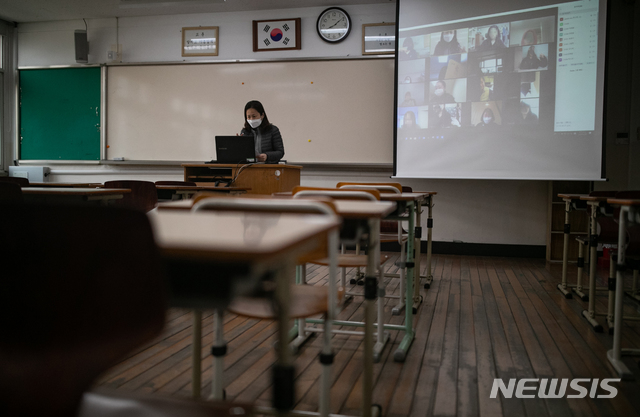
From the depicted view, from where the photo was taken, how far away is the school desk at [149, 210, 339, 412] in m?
0.60

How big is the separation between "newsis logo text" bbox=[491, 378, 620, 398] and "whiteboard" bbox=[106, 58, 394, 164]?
369 centimetres

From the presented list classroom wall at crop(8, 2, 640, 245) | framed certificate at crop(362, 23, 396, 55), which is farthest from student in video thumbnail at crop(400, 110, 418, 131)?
framed certificate at crop(362, 23, 396, 55)

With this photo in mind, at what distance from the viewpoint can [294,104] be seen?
553 centimetres

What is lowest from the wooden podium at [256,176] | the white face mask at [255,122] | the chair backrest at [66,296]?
the chair backrest at [66,296]

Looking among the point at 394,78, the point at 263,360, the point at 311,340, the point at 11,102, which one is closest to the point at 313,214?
the point at 263,360

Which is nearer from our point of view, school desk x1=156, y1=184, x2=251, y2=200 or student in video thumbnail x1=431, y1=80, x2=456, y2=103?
school desk x1=156, y1=184, x2=251, y2=200

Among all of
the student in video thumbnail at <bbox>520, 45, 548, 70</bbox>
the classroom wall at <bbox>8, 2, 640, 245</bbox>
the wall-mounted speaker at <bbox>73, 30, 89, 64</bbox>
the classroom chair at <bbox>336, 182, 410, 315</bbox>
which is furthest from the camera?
the wall-mounted speaker at <bbox>73, 30, 89, 64</bbox>

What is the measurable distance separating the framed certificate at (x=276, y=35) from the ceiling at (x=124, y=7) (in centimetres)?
18

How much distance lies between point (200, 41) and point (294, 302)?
201 inches

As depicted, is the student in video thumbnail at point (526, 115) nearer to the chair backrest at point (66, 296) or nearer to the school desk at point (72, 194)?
the school desk at point (72, 194)

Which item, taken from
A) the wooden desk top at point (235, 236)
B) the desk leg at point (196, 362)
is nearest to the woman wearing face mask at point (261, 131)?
the desk leg at point (196, 362)

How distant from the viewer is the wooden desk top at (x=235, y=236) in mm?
581

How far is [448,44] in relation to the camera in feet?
15.3

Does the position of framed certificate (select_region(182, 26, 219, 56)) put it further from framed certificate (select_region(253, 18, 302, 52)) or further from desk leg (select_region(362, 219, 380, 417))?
desk leg (select_region(362, 219, 380, 417))
